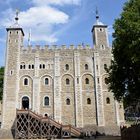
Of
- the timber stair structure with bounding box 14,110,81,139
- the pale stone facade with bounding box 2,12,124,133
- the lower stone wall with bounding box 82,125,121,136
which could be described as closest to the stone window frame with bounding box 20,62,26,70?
the pale stone facade with bounding box 2,12,124,133

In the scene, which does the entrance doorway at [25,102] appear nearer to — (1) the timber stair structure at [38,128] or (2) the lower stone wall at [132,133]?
(1) the timber stair structure at [38,128]

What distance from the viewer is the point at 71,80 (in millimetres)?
43031

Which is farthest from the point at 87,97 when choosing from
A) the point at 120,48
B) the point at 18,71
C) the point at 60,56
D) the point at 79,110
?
the point at 120,48

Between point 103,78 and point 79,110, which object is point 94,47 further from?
point 79,110

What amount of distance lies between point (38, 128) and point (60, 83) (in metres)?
8.85

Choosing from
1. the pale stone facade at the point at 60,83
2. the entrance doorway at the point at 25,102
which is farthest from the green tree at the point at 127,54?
the entrance doorway at the point at 25,102

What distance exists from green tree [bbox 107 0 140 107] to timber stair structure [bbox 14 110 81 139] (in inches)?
526

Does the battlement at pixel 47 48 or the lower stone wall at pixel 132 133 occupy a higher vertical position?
the battlement at pixel 47 48

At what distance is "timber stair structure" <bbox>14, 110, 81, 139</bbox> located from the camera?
1431 inches

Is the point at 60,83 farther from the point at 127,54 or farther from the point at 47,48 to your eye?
the point at 127,54

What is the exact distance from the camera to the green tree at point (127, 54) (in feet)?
63.4

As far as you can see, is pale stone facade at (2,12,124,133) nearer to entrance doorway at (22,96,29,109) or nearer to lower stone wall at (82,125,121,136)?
entrance doorway at (22,96,29,109)

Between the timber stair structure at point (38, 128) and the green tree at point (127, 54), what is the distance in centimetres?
1337

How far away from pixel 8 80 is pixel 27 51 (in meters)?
5.98
